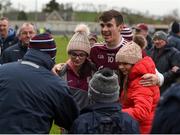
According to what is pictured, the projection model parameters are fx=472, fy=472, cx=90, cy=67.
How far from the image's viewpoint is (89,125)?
3514 mm

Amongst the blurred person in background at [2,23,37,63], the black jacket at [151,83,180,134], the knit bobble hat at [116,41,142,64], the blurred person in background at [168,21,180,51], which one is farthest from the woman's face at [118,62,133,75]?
the blurred person in background at [168,21,180,51]

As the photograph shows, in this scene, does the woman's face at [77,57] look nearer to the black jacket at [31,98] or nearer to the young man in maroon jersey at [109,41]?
the young man in maroon jersey at [109,41]

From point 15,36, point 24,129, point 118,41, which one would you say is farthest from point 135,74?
point 15,36

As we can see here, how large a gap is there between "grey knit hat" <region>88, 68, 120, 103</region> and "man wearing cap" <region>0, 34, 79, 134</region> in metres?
0.33

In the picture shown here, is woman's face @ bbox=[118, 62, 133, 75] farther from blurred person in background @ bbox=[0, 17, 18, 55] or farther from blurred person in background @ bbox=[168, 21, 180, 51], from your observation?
blurred person in background @ bbox=[168, 21, 180, 51]

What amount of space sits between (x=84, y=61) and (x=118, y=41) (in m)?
0.42

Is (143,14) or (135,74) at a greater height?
(135,74)

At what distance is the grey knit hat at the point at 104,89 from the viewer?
362cm

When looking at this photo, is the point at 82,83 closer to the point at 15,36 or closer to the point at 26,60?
the point at 26,60

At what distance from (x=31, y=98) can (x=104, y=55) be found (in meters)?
1.37

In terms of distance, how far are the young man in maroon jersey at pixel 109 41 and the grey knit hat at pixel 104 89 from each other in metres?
1.17

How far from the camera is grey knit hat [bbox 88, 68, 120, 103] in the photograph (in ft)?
11.9

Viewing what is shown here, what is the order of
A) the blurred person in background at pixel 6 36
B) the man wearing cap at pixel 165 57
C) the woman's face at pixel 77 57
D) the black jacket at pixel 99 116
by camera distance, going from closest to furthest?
the black jacket at pixel 99 116 → the woman's face at pixel 77 57 → the man wearing cap at pixel 165 57 → the blurred person in background at pixel 6 36

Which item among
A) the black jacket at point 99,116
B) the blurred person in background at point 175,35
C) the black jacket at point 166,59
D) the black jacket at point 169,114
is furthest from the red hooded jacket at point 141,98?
the blurred person in background at point 175,35
